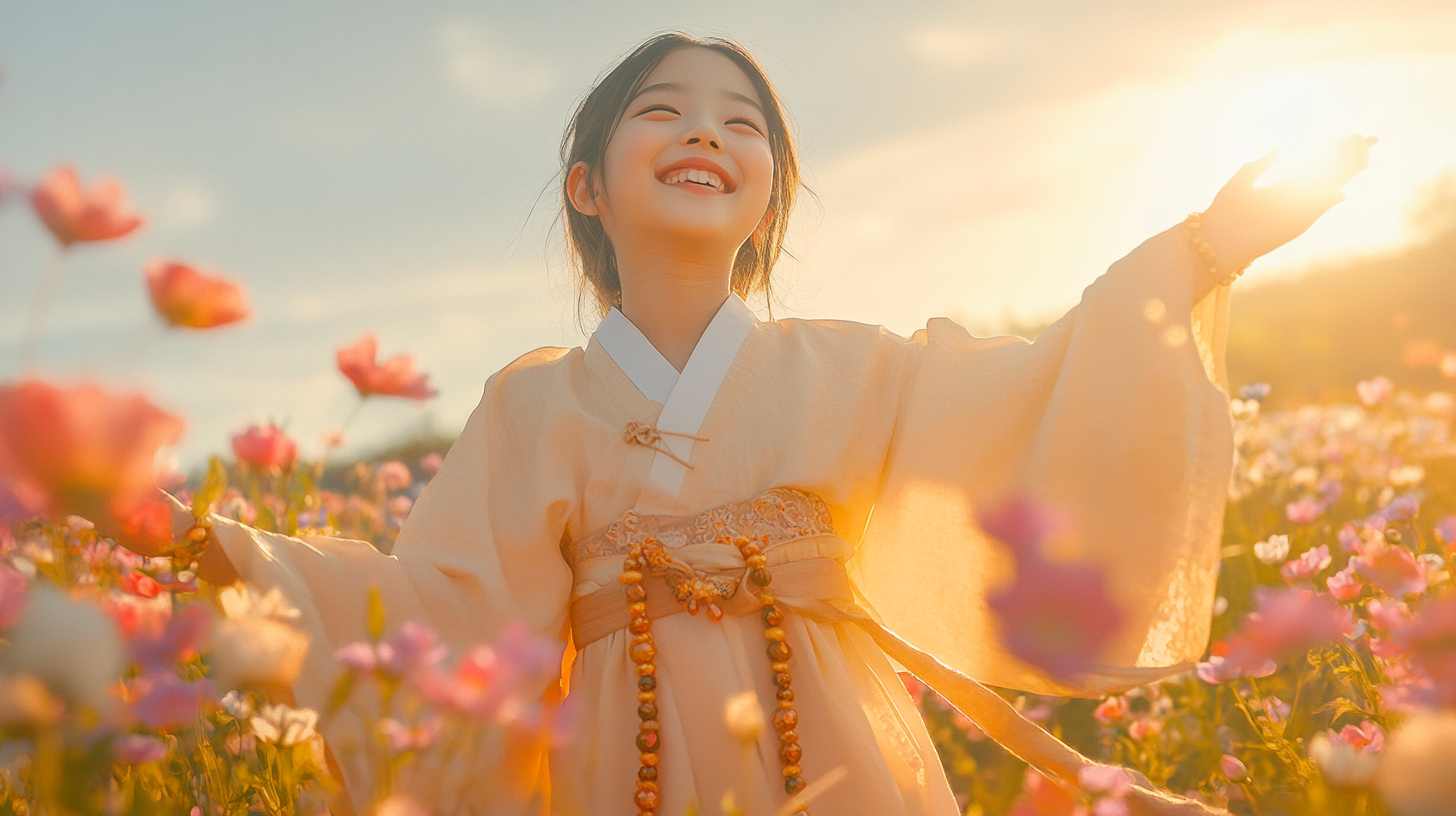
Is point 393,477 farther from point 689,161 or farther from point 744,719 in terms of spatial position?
point 744,719

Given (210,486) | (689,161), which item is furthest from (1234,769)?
(210,486)

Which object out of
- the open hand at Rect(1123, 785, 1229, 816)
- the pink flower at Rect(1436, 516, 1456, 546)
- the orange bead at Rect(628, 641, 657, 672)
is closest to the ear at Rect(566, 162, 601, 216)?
the orange bead at Rect(628, 641, 657, 672)

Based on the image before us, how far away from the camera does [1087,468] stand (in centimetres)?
164

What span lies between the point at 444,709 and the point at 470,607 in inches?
47.4

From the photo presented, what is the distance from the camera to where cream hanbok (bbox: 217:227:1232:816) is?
157cm

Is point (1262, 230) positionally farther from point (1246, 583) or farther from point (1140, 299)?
point (1246, 583)

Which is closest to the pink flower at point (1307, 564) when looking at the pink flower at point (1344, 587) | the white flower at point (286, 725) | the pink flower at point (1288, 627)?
the pink flower at point (1344, 587)

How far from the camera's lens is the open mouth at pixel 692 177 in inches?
79.8

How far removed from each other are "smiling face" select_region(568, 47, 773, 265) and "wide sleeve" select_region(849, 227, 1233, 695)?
55cm

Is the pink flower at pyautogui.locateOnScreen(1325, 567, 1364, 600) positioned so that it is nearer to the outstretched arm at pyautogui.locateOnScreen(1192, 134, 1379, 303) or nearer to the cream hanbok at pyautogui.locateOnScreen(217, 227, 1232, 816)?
the cream hanbok at pyautogui.locateOnScreen(217, 227, 1232, 816)

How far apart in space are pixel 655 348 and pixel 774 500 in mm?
455

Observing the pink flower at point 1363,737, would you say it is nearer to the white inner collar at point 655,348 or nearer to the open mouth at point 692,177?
the white inner collar at point 655,348

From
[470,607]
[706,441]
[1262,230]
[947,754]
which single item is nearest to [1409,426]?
[947,754]

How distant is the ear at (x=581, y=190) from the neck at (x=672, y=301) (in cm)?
27
